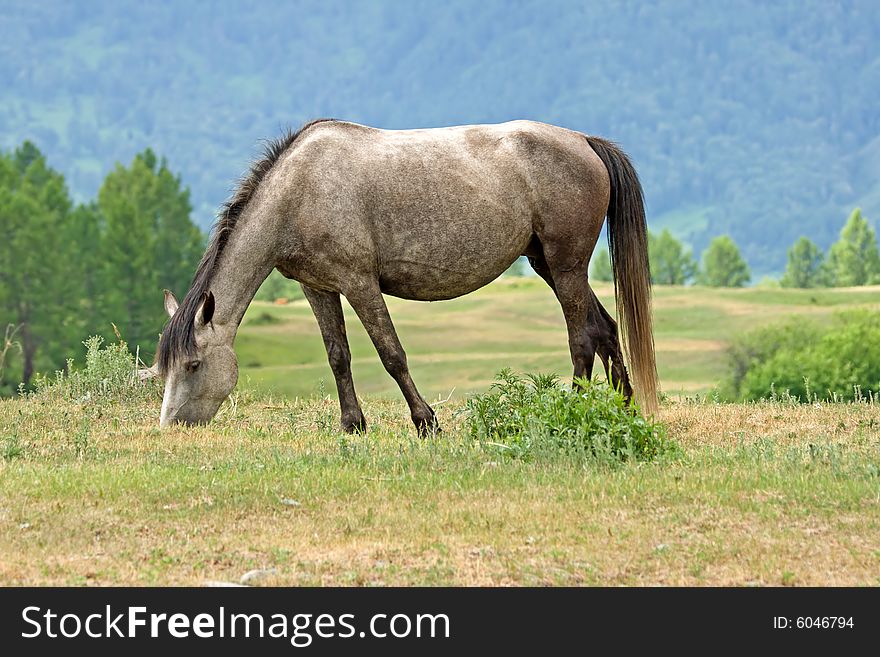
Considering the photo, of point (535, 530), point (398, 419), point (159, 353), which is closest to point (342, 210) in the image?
point (159, 353)

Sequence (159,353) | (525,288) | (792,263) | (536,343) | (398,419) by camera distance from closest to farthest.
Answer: (159,353), (398,419), (536,343), (525,288), (792,263)

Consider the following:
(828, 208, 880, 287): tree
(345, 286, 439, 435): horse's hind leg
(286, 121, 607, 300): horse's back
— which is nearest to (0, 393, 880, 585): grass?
(345, 286, 439, 435): horse's hind leg

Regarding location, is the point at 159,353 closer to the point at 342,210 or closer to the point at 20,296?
the point at 342,210

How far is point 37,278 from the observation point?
64812 millimetres

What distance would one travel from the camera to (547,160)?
10344mm

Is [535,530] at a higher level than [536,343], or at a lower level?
lower

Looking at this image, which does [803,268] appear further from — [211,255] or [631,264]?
[211,255]

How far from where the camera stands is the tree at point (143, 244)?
2623 inches

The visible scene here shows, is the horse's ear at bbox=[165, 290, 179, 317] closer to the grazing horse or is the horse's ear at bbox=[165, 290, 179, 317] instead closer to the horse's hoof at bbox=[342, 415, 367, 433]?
the grazing horse

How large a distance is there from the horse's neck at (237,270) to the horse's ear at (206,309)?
0.15m

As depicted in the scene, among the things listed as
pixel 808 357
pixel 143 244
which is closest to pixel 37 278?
pixel 143 244

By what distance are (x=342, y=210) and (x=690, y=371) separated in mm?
49105

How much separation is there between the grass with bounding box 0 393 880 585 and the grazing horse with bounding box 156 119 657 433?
2.73 feet

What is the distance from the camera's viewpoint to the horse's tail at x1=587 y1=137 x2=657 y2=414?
10.8 m
